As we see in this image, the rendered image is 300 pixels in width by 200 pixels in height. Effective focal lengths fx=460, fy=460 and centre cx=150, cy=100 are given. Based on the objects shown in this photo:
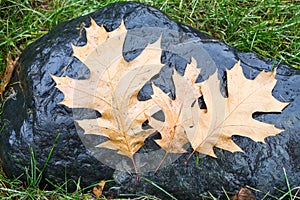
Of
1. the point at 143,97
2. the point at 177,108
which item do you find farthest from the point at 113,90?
the point at 177,108

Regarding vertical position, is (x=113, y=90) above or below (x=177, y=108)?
above

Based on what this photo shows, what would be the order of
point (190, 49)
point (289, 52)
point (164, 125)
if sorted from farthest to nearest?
point (289, 52)
point (190, 49)
point (164, 125)

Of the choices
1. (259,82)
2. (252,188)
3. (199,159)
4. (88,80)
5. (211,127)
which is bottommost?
(252,188)

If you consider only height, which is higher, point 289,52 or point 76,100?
point 76,100

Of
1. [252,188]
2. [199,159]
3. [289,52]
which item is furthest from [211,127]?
[289,52]

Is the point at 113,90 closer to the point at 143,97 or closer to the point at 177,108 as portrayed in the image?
the point at 143,97

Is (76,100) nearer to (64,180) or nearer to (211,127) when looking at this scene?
(64,180)

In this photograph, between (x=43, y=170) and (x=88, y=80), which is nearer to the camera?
(x=88, y=80)

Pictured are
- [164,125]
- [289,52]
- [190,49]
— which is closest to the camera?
[164,125]
